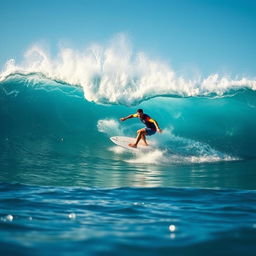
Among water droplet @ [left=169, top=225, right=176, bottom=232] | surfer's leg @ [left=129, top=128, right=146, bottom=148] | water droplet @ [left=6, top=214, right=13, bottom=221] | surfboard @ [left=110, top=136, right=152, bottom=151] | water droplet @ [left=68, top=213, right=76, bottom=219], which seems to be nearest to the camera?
water droplet @ [left=169, top=225, right=176, bottom=232]

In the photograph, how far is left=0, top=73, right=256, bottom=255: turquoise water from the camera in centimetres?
317

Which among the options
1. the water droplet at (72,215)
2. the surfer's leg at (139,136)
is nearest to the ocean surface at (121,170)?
the water droplet at (72,215)

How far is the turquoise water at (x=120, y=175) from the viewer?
3.17m

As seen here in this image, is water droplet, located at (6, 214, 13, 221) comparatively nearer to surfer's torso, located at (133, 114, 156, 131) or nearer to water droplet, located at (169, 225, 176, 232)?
water droplet, located at (169, 225, 176, 232)

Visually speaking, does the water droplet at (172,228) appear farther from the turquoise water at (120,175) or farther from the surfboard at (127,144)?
the surfboard at (127,144)

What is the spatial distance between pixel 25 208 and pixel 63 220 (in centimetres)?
92

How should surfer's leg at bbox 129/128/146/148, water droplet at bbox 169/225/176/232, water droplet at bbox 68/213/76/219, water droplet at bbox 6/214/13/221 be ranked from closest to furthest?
water droplet at bbox 169/225/176/232, water droplet at bbox 6/214/13/221, water droplet at bbox 68/213/76/219, surfer's leg at bbox 129/128/146/148

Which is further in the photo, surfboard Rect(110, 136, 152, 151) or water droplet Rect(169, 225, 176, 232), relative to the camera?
→ surfboard Rect(110, 136, 152, 151)

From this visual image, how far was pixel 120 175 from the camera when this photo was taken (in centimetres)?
944

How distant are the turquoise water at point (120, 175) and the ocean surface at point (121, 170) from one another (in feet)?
0.07

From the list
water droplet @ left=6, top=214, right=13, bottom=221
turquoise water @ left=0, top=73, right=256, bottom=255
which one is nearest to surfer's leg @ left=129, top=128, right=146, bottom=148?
turquoise water @ left=0, top=73, right=256, bottom=255

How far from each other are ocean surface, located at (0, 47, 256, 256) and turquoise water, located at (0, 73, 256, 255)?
0.07 feet

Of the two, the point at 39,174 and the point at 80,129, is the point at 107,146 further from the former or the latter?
the point at 39,174

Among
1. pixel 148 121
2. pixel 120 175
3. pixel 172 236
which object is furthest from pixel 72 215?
pixel 148 121
